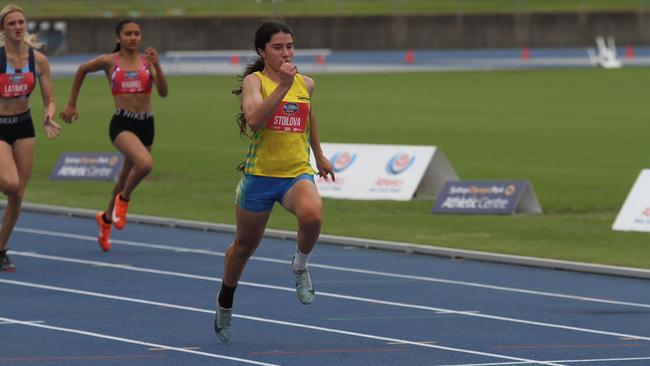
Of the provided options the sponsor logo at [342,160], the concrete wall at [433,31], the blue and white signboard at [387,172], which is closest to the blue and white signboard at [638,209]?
the blue and white signboard at [387,172]

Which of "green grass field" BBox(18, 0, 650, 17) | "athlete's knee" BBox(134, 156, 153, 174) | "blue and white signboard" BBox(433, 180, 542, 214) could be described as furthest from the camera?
"green grass field" BBox(18, 0, 650, 17)

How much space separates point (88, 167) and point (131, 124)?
714 centimetres

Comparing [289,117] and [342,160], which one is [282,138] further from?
[342,160]

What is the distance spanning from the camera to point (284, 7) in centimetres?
6606

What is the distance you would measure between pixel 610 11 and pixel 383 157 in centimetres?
4783

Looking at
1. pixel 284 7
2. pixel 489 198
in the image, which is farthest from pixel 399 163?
pixel 284 7

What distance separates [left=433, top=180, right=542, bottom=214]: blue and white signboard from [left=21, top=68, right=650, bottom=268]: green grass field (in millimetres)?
247

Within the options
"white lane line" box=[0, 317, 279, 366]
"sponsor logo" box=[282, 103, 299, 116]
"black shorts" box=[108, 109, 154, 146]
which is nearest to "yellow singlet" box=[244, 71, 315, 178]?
"sponsor logo" box=[282, 103, 299, 116]

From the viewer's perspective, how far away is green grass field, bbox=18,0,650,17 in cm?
6400

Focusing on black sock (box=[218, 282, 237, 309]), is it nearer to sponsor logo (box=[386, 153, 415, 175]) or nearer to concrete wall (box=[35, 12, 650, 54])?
sponsor logo (box=[386, 153, 415, 175])

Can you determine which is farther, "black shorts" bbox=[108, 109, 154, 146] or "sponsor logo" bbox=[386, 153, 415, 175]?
"sponsor logo" bbox=[386, 153, 415, 175]

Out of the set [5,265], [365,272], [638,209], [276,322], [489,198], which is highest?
[638,209]

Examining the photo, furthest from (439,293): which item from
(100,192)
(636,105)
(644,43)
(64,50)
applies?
(644,43)

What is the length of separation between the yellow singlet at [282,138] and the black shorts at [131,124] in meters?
5.91
